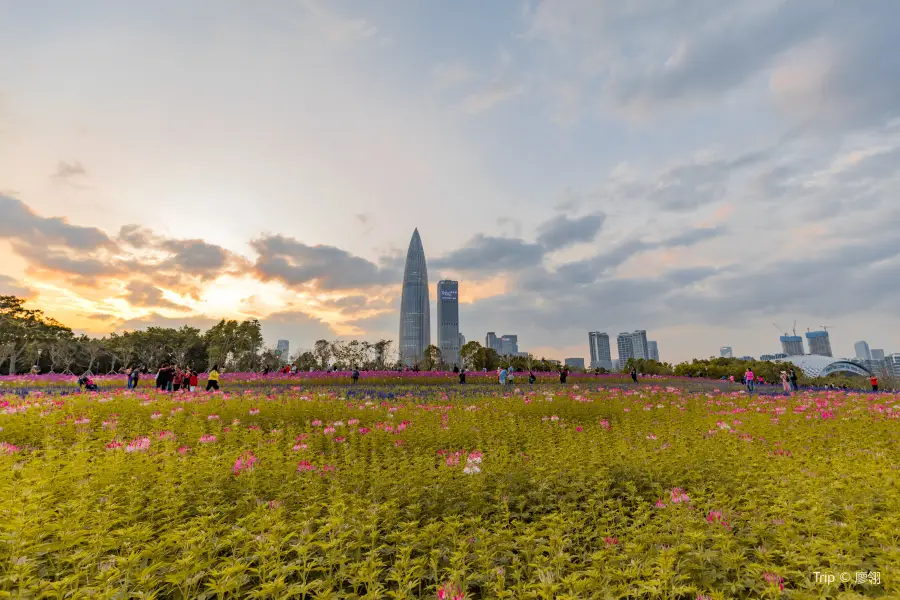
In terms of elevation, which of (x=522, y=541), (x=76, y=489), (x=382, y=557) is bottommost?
(x=382, y=557)

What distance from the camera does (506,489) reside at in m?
5.92

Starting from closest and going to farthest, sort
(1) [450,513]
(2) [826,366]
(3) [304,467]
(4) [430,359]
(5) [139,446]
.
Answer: (1) [450,513], (3) [304,467], (5) [139,446], (4) [430,359], (2) [826,366]

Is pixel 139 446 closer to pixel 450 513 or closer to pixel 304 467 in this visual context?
pixel 304 467

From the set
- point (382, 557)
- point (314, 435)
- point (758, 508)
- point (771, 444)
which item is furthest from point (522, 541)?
point (771, 444)

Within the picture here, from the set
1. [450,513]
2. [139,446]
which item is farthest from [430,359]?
[450,513]

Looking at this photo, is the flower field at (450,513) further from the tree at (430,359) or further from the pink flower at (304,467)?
the tree at (430,359)

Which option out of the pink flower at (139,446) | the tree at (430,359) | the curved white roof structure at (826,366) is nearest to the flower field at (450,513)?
the pink flower at (139,446)

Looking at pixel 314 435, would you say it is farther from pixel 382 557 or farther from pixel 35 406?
pixel 35 406

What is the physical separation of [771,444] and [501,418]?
21.1 feet

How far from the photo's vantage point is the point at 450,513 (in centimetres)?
521

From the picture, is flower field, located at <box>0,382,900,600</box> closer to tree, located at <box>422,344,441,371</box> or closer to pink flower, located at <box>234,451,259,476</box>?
pink flower, located at <box>234,451,259,476</box>

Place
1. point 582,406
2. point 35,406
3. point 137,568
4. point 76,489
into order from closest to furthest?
point 137,568, point 76,489, point 35,406, point 582,406

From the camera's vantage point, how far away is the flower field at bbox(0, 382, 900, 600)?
11.3 feet

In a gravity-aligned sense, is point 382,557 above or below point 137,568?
below
